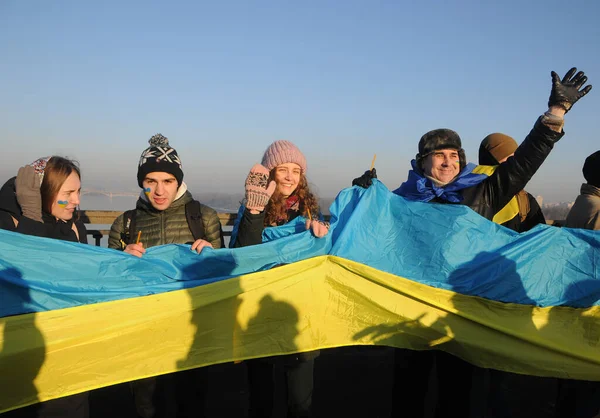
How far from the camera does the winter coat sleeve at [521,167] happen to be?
3.23 metres

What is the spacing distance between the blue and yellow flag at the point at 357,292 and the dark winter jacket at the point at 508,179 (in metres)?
0.15

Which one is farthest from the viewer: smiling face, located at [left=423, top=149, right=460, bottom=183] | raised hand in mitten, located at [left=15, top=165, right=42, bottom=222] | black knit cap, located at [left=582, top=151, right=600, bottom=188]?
black knit cap, located at [left=582, top=151, right=600, bottom=188]

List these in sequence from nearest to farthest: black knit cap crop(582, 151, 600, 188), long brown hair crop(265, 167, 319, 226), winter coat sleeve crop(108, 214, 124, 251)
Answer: winter coat sleeve crop(108, 214, 124, 251), long brown hair crop(265, 167, 319, 226), black knit cap crop(582, 151, 600, 188)

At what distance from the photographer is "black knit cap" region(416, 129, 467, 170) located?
3605 mm

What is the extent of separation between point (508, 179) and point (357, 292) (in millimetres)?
1355

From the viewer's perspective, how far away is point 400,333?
3414mm

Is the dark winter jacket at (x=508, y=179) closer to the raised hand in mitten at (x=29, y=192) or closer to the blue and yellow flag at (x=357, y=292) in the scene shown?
the blue and yellow flag at (x=357, y=292)

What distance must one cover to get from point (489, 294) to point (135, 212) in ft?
8.79

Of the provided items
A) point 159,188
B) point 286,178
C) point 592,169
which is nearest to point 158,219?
point 159,188

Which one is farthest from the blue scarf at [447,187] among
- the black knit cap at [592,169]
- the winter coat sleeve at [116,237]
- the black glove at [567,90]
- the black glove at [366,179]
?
the winter coat sleeve at [116,237]

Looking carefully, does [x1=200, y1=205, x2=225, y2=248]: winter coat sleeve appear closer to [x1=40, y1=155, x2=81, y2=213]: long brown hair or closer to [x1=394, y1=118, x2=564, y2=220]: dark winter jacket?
[x1=40, y1=155, x2=81, y2=213]: long brown hair

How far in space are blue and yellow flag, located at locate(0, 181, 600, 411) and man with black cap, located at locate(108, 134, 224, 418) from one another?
0.19 m

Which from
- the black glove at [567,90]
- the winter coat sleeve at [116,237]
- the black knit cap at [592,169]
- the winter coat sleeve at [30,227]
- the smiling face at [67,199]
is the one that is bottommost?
the winter coat sleeve at [116,237]

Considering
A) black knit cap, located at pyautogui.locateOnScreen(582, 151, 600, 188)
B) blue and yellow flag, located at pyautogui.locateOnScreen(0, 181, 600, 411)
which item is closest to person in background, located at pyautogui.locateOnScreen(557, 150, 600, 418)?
black knit cap, located at pyautogui.locateOnScreen(582, 151, 600, 188)
